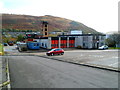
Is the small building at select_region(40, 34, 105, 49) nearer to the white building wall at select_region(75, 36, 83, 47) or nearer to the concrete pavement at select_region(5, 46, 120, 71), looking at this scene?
the white building wall at select_region(75, 36, 83, 47)

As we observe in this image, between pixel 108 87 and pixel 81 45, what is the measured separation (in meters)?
48.4

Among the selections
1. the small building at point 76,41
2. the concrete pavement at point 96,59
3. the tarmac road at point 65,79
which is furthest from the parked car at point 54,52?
the small building at point 76,41

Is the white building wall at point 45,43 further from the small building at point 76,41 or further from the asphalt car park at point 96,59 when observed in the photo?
the asphalt car park at point 96,59

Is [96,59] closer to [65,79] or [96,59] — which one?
[96,59]

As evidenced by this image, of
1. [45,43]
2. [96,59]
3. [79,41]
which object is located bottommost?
[96,59]

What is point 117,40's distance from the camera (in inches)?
2242

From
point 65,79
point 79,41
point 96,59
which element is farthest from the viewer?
point 79,41

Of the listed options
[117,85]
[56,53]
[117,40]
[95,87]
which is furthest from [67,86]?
[117,40]

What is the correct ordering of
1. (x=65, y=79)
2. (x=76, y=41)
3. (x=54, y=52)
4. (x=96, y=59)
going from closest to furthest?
(x=65, y=79), (x=96, y=59), (x=54, y=52), (x=76, y=41)

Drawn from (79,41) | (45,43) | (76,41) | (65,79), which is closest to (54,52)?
(65,79)

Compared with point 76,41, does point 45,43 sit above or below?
below

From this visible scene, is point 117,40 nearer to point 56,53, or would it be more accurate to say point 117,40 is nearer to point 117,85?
point 56,53

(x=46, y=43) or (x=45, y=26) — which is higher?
(x=45, y=26)

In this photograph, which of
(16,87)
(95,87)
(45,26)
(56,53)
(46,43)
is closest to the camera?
(95,87)
